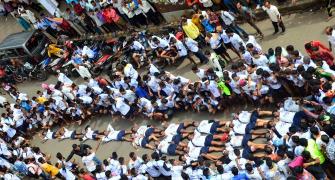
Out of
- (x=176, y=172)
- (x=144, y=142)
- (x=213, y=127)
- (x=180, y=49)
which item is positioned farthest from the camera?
(x=180, y=49)

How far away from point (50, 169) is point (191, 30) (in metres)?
6.46

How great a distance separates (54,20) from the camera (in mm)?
24422

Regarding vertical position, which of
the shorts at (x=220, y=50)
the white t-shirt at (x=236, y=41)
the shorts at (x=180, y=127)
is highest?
the white t-shirt at (x=236, y=41)

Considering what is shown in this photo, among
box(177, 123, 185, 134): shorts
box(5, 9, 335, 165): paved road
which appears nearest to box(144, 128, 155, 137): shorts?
box(5, 9, 335, 165): paved road

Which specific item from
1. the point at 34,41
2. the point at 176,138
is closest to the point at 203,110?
the point at 176,138

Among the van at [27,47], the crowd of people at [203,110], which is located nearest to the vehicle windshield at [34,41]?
the van at [27,47]

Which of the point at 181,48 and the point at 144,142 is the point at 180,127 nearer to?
the point at 144,142

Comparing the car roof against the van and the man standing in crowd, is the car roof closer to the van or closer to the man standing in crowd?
the van

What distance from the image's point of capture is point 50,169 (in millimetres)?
17547

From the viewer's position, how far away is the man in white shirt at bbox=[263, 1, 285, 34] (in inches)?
665

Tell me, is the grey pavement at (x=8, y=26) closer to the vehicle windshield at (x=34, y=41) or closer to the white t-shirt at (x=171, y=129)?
the vehicle windshield at (x=34, y=41)

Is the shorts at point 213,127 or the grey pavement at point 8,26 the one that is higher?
the shorts at point 213,127

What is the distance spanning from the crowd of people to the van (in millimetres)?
2899

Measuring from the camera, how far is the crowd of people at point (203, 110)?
12.7 metres
